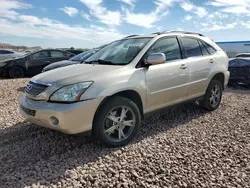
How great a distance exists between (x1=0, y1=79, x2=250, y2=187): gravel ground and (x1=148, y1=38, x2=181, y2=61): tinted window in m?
1.31

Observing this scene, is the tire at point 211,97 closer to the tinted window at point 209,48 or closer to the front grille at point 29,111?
the tinted window at point 209,48

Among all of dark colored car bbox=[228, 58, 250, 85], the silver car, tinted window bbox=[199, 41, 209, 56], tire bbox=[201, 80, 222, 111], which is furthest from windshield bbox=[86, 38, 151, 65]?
dark colored car bbox=[228, 58, 250, 85]

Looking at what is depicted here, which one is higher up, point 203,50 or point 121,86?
point 203,50

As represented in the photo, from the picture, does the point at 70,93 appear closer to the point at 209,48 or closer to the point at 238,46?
the point at 209,48

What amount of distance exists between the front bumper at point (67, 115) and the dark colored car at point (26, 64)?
9.00 meters

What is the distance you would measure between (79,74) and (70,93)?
1.34 ft

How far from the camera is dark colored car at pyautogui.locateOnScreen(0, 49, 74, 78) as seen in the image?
38.0 feet

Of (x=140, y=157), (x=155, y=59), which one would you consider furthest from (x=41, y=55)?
(x=140, y=157)

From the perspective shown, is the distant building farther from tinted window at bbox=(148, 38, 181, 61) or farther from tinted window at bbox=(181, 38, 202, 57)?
tinted window at bbox=(148, 38, 181, 61)

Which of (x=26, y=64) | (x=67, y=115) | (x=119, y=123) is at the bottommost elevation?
(x=119, y=123)

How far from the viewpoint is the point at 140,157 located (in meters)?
3.42

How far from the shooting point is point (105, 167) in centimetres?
316

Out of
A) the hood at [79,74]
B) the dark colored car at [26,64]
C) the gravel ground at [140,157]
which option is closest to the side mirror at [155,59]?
the hood at [79,74]

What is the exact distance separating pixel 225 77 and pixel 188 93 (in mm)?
1524
